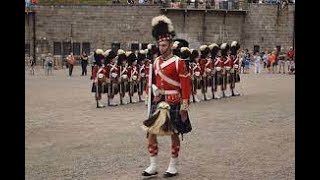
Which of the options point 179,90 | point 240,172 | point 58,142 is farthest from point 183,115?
point 58,142

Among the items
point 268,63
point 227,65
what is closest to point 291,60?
point 268,63

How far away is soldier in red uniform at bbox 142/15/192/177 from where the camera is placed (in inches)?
318

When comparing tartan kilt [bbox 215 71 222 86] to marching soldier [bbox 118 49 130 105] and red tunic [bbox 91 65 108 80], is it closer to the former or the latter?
marching soldier [bbox 118 49 130 105]

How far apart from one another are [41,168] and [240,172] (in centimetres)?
302

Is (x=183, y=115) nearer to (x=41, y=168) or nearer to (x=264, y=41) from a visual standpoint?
(x=41, y=168)

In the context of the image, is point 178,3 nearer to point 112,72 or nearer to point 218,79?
point 218,79

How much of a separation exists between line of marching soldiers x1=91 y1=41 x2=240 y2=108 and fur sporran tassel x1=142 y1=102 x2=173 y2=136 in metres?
7.34

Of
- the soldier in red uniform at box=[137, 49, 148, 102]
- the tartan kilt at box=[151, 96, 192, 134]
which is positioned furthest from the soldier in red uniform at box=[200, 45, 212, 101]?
the tartan kilt at box=[151, 96, 192, 134]

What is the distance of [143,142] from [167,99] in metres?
2.93

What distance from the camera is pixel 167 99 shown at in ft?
27.1

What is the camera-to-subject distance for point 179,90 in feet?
27.3

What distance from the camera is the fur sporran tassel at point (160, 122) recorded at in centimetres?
803

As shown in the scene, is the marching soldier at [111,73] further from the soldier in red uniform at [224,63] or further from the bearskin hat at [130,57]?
the soldier in red uniform at [224,63]

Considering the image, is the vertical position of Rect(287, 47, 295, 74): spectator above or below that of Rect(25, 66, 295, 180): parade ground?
above
